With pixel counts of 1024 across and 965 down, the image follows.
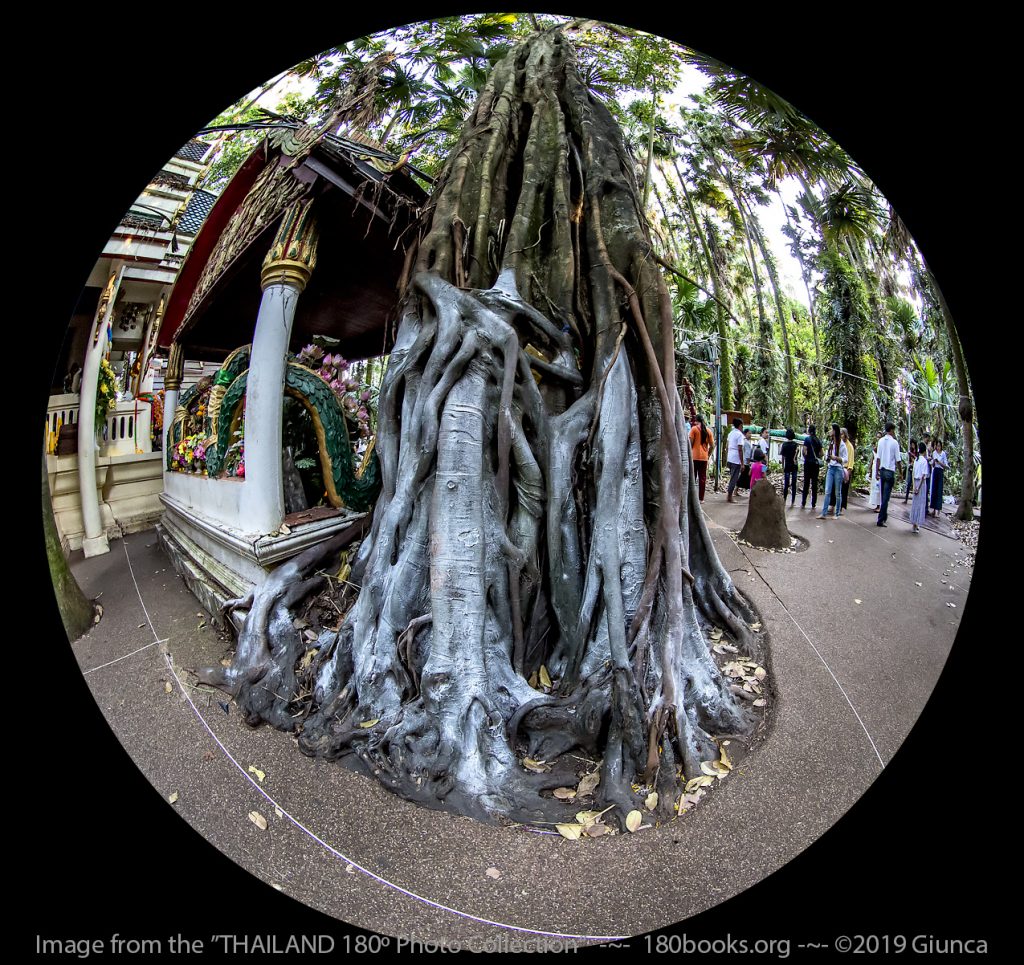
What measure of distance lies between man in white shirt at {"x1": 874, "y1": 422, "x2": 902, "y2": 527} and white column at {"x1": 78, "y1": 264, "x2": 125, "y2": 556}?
1.90 meters

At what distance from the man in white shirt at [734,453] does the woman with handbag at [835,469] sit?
21 cm

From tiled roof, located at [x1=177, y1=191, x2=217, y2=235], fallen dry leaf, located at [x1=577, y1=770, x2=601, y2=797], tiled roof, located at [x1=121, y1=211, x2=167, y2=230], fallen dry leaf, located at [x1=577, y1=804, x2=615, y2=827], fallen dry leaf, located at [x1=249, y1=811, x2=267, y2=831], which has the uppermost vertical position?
tiled roof, located at [x1=177, y1=191, x2=217, y2=235]

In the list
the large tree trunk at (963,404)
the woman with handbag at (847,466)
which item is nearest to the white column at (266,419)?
the woman with handbag at (847,466)

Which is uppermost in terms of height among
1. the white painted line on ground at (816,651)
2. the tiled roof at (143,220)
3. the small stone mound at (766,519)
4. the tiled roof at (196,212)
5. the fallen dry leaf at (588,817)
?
the tiled roof at (196,212)

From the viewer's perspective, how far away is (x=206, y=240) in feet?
3.94

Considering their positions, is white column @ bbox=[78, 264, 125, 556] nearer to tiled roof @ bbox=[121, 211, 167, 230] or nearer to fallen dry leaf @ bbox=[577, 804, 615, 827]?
tiled roof @ bbox=[121, 211, 167, 230]

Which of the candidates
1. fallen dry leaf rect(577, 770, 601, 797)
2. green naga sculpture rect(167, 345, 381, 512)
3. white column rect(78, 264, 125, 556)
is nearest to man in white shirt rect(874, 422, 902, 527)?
fallen dry leaf rect(577, 770, 601, 797)

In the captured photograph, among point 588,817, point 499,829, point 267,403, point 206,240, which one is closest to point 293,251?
point 206,240

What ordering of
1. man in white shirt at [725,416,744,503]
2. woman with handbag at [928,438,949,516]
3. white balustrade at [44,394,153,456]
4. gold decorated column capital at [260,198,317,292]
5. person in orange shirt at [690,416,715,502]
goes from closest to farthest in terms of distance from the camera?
white balustrade at [44,394,153,456] → woman with handbag at [928,438,949,516] → gold decorated column capital at [260,198,317,292] → man in white shirt at [725,416,744,503] → person in orange shirt at [690,416,715,502]

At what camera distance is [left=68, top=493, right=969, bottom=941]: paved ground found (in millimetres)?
919

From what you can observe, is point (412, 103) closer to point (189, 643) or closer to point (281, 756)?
point (189, 643)

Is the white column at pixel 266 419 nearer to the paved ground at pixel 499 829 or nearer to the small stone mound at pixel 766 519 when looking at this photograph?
the paved ground at pixel 499 829

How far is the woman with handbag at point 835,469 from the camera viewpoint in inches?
47.4

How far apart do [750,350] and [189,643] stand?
1.63m
